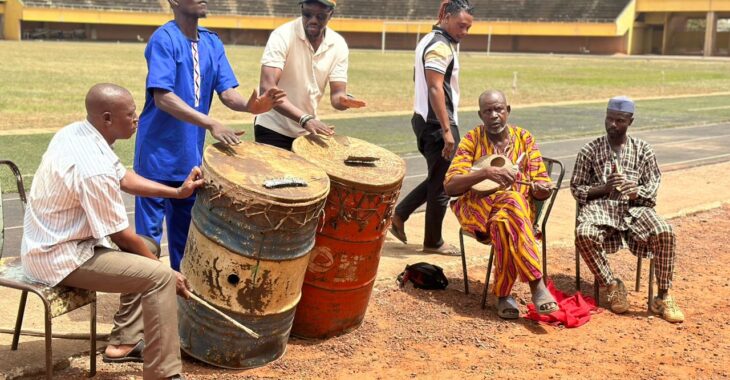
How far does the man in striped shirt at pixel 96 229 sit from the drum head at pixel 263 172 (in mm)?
504

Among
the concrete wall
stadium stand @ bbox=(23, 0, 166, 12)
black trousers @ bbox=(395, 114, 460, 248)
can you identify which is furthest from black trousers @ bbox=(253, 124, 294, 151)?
stadium stand @ bbox=(23, 0, 166, 12)

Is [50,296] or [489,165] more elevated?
[489,165]

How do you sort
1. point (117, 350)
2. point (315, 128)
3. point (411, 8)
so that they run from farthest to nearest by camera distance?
point (411, 8) → point (315, 128) → point (117, 350)

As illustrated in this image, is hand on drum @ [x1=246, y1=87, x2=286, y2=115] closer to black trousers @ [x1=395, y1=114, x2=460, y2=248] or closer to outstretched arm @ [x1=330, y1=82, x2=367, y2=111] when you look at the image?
outstretched arm @ [x1=330, y1=82, x2=367, y2=111]

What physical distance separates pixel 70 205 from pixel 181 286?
649 mm

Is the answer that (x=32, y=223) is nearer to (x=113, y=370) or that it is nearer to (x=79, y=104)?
(x=113, y=370)

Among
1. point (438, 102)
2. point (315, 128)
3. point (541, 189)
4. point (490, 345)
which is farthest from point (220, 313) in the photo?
point (438, 102)

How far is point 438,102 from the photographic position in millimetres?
6602

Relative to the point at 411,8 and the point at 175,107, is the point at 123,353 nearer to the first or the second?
the point at 175,107

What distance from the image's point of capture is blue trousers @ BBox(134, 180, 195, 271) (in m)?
4.84

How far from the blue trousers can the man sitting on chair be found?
1.78 meters

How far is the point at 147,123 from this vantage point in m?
4.81

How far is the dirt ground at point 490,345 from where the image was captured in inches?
179

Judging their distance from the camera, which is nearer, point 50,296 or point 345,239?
point 50,296
